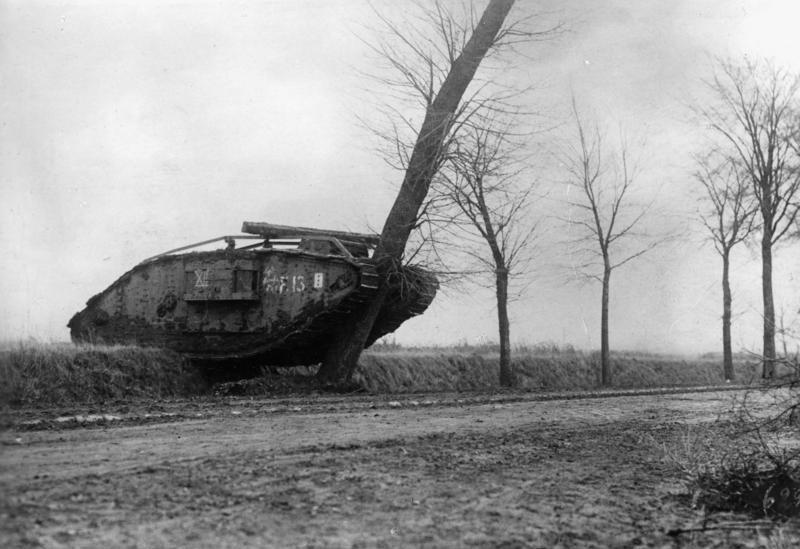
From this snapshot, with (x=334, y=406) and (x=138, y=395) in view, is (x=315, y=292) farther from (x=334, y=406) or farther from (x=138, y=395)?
(x=334, y=406)

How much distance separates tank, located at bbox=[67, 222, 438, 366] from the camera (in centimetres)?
1535

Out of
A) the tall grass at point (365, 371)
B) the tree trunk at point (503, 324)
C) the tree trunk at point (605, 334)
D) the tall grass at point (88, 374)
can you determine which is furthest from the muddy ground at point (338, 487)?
the tree trunk at point (605, 334)

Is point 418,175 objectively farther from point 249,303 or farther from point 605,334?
point 605,334

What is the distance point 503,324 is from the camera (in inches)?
782

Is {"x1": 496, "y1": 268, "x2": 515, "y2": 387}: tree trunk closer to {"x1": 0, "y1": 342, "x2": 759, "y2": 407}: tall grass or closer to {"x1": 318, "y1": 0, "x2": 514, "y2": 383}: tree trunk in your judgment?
{"x1": 0, "y1": 342, "x2": 759, "y2": 407}: tall grass

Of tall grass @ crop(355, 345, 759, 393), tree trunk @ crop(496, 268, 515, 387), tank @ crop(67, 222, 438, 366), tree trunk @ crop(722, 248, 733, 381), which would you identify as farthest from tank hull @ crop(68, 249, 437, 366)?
tree trunk @ crop(722, 248, 733, 381)

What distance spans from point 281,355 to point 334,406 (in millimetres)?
7121

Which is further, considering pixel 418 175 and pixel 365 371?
pixel 365 371

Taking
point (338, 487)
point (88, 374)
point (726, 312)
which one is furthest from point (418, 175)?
point (726, 312)

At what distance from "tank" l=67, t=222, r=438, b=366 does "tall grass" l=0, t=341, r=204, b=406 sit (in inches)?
52.5

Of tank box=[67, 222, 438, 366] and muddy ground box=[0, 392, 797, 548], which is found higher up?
tank box=[67, 222, 438, 366]

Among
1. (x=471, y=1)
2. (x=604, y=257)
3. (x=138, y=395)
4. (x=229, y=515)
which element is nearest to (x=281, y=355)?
(x=138, y=395)

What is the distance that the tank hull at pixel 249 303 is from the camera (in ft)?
50.3

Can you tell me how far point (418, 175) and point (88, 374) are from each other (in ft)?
22.8
